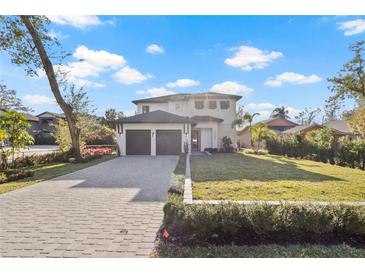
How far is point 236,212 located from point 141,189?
12.9ft

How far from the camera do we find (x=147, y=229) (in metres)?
3.82

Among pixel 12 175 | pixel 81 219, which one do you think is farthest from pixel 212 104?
pixel 81 219

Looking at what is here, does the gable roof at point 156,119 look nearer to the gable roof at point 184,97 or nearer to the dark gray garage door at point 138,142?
the dark gray garage door at point 138,142

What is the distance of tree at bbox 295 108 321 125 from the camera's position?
55.0 metres

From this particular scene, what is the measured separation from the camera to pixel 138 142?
17.0m

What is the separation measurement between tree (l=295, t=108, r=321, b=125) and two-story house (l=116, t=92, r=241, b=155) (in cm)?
4465

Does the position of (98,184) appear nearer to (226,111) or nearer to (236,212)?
(236,212)

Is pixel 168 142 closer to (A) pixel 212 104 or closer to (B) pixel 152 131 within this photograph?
(B) pixel 152 131

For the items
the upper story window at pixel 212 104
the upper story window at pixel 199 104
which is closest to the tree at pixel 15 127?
the upper story window at pixel 199 104

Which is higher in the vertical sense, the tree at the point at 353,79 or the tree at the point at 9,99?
the tree at the point at 9,99

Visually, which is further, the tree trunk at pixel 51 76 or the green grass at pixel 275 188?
the tree trunk at pixel 51 76

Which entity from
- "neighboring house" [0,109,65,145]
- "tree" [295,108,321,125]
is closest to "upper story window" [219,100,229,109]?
"neighboring house" [0,109,65,145]

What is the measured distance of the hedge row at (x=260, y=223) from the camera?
339cm
